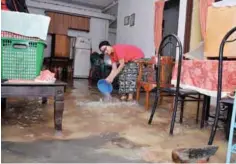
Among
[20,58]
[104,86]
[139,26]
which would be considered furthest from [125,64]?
[139,26]

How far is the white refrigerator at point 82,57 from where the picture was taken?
9406 millimetres

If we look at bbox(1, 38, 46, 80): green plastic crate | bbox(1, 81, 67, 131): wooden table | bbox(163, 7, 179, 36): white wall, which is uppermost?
bbox(163, 7, 179, 36): white wall

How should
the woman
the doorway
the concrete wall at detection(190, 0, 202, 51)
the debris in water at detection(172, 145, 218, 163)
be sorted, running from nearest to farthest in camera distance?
the debris in water at detection(172, 145, 218, 163) < the woman < the concrete wall at detection(190, 0, 202, 51) < the doorway

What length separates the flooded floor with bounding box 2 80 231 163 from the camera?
5.35 feet

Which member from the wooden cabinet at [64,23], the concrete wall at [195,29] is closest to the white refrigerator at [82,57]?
the wooden cabinet at [64,23]

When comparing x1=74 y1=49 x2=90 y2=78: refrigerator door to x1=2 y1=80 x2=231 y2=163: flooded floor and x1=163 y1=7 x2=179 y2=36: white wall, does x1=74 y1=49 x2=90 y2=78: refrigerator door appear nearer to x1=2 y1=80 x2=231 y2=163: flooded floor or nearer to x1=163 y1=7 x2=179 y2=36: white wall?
x1=163 y1=7 x2=179 y2=36: white wall

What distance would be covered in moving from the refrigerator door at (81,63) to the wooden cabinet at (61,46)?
470 mm

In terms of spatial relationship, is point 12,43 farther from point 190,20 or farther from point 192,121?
point 190,20

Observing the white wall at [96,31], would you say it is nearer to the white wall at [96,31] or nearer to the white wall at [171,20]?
the white wall at [96,31]

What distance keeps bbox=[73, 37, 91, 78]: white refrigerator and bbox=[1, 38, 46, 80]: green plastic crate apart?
7.35 metres

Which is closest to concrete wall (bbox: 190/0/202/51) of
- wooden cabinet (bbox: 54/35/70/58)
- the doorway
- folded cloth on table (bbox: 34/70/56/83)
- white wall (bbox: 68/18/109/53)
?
the doorway

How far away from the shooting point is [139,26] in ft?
22.9

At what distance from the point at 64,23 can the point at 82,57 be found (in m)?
1.51

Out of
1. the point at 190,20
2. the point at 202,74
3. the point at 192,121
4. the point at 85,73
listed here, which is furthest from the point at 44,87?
the point at 85,73
